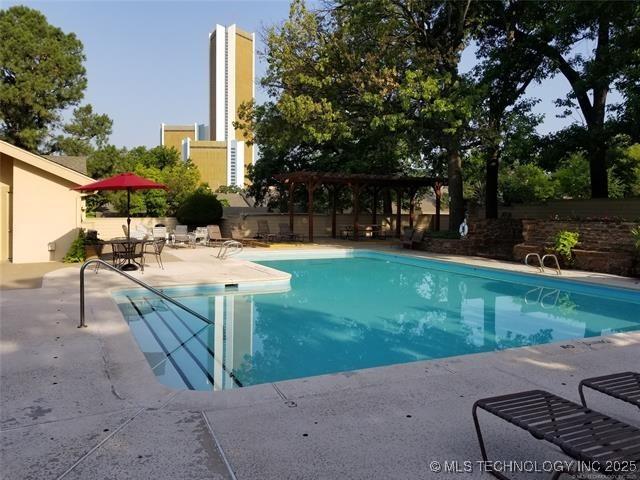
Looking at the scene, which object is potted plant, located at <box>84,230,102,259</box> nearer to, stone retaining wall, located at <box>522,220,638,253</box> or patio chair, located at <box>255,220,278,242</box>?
patio chair, located at <box>255,220,278,242</box>

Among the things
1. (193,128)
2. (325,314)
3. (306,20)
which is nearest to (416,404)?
(325,314)

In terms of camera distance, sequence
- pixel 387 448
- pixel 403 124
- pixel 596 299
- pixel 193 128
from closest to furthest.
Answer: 1. pixel 387 448
2. pixel 596 299
3. pixel 403 124
4. pixel 193 128

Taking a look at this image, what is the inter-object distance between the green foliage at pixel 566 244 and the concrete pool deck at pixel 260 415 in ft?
26.1

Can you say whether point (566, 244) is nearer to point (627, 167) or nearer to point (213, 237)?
point (213, 237)

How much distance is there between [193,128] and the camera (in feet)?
387

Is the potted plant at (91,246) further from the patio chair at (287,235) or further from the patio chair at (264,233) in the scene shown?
the patio chair at (287,235)

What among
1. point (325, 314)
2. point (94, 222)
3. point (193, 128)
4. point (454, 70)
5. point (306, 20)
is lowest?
point (325, 314)

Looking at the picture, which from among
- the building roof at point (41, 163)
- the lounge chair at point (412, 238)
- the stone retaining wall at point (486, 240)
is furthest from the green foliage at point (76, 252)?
the stone retaining wall at point (486, 240)

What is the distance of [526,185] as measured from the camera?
3044 cm

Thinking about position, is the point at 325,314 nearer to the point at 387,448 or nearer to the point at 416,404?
the point at 416,404

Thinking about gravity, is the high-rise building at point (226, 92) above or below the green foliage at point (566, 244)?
above

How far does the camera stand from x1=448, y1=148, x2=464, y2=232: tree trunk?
18062mm

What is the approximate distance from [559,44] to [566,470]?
59.3 feet

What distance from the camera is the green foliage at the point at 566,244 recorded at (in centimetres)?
1310
